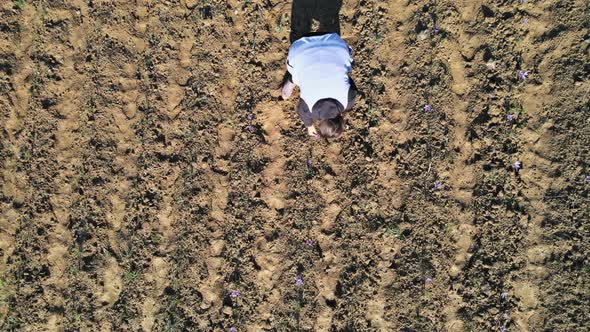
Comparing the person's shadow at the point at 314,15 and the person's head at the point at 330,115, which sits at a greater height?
the person's shadow at the point at 314,15

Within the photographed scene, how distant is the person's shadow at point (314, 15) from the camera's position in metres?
5.29

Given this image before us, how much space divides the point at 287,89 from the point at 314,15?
118 centimetres

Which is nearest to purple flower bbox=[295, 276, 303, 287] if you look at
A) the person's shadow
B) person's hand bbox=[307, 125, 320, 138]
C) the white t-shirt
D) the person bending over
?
person's hand bbox=[307, 125, 320, 138]

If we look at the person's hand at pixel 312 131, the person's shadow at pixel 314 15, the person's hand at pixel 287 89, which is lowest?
the person's hand at pixel 312 131

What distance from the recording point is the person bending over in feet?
13.2

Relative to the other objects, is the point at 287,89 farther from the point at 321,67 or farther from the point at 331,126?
the point at 331,126

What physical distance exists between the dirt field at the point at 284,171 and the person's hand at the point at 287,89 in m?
0.21

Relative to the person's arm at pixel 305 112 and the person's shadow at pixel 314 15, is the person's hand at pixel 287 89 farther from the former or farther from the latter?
the person's shadow at pixel 314 15

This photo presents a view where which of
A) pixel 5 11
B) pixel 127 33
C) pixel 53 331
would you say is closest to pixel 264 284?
pixel 53 331

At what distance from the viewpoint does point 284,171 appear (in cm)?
511

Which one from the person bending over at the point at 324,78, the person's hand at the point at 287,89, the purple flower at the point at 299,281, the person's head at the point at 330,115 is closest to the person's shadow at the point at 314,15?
the person's hand at the point at 287,89

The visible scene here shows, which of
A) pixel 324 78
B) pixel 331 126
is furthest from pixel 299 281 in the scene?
pixel 324 78

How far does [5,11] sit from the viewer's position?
5.30 meters

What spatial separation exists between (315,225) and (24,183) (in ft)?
12.0
